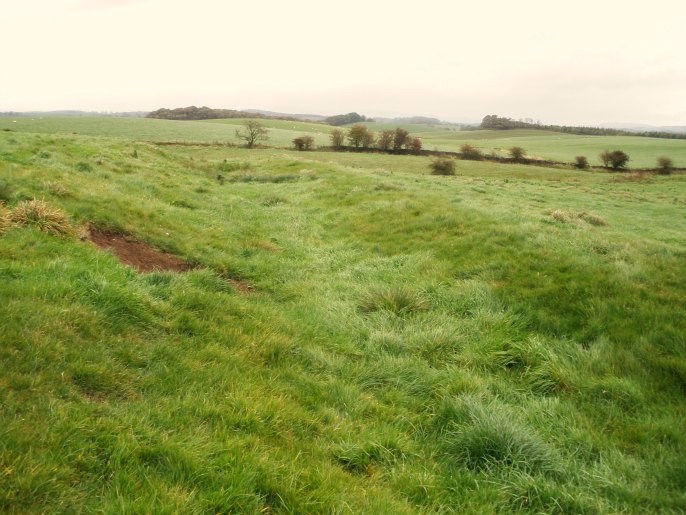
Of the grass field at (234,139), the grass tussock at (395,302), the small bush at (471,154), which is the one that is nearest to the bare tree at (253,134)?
the grass field at (234,139)

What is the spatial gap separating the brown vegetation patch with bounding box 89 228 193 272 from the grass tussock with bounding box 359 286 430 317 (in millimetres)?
3674

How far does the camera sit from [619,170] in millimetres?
61906

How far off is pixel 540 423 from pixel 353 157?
6181cm

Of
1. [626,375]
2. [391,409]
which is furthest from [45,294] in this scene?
[626,375]

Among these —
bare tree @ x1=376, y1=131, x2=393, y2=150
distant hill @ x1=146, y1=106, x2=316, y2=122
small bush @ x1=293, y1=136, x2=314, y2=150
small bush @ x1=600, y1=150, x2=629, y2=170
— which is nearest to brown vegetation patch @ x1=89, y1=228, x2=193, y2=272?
small bush @ x1=293, y1=136, x2=314, y2=150

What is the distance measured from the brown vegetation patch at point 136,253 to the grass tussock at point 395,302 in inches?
145

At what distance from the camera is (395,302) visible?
8.27 metres

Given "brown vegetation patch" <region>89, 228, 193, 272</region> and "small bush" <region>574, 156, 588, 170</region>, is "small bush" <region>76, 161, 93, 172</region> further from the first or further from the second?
"small bush" <region>574, 156, 588, 170</region>

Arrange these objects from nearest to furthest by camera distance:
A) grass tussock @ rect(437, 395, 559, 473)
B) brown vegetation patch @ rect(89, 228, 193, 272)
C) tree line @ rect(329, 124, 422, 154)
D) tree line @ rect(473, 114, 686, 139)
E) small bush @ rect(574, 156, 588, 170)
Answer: grass tussock @ rect(437, 395, 559, 473) < brown vegetation patch @ rect(89, 228, 193, 272) < small bush @ rect(574, 156, 588, 170) < tree line @ rect(329, 124, 422, 154) < tree line @ rect(473, 114, 686, 139)

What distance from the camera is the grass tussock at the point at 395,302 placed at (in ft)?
26.8

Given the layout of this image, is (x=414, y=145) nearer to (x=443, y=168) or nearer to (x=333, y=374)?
(x=443, y=168)

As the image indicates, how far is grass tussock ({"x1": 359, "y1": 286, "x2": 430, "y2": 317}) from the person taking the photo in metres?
8.17

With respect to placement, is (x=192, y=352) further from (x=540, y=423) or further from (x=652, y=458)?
(x=652, y=458)

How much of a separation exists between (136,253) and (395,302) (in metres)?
5.24
